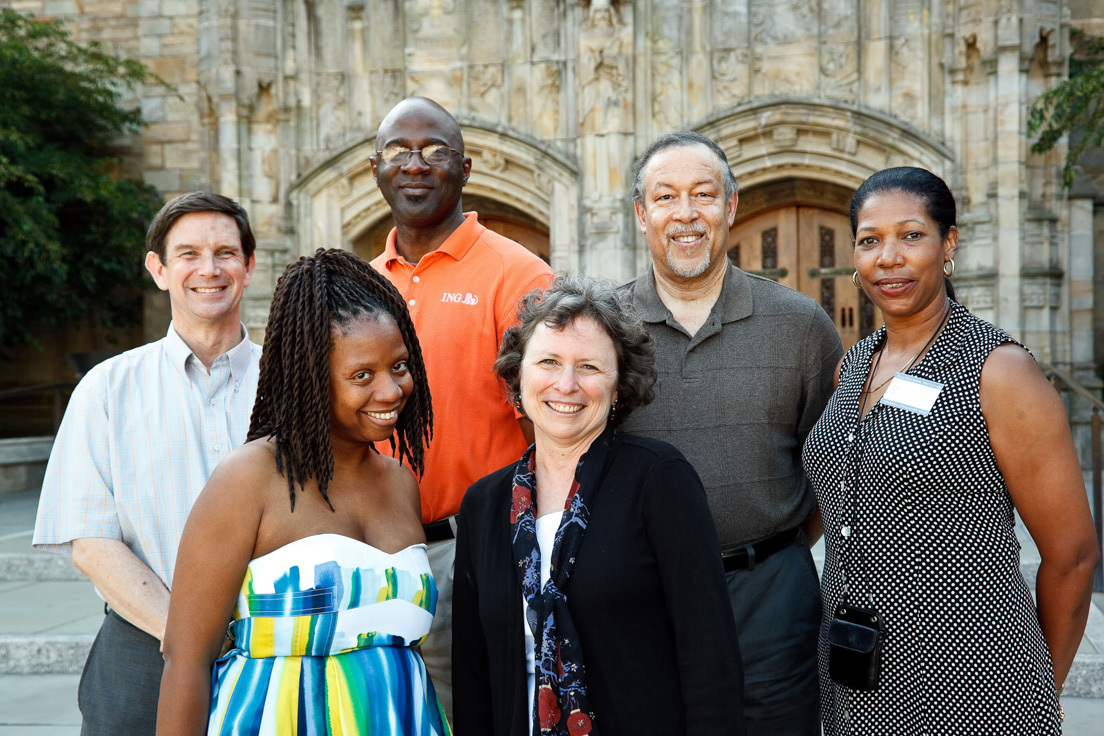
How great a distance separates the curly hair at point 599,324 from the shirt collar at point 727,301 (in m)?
0.53

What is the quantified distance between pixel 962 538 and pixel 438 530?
4.25ft

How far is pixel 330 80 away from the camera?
9711mm

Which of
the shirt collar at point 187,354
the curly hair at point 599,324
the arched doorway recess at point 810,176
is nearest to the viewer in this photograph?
the curly hair at point 599,324

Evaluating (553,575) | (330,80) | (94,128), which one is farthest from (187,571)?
(94,128)

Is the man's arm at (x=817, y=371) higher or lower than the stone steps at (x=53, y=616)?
higher

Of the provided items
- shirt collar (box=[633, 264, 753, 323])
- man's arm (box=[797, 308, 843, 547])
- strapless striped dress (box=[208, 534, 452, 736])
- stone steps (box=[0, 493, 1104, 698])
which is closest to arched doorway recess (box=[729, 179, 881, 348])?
stone steps (box=[0, 493, 1104, 698])

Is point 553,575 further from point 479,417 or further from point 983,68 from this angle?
point 983,68

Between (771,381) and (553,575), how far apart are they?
3.26 feet

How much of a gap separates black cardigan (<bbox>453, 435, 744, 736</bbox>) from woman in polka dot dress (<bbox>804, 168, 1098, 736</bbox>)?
0.53 metres

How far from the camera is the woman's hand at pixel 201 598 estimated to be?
5.54ft

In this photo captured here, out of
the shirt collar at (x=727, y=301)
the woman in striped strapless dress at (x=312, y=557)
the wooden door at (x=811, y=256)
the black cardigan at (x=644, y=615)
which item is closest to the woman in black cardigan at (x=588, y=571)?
the black cardigan at (x=644, y=615)

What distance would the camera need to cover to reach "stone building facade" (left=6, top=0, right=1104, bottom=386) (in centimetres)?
841

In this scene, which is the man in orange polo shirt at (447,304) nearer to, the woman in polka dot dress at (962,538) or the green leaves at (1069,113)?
the woman in polka dot dress at (962,538)

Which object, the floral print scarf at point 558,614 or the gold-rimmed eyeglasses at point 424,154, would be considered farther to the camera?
the gold-rimmed eyeglasses at point 424,154
